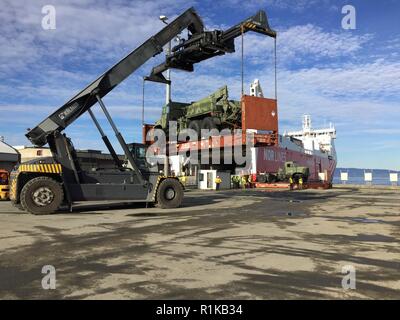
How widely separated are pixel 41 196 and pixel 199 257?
7.17 m

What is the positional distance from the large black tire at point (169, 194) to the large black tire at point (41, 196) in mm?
3312

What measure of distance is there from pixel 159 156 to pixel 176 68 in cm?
1516

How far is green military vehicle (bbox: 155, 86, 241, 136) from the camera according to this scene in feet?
86.8

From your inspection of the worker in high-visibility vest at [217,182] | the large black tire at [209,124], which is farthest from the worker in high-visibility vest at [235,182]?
the large black tire at [209,124]

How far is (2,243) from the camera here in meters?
7.10

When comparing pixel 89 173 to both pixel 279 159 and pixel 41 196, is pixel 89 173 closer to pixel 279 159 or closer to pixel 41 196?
pixel 41 196

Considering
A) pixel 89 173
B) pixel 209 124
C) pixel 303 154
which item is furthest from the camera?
pixel 303 154

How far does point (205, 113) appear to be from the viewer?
27.9 meters

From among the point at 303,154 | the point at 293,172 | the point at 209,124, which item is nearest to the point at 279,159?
the point at 293,172

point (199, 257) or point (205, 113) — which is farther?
point (205, 113)

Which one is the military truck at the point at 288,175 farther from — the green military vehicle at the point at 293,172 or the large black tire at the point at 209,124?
the large black tire at the point at 209,124

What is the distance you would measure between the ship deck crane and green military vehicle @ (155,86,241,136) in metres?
11.8

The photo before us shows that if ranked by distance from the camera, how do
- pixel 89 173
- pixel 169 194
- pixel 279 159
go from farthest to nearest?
pixel 279 159 → pixel 169 194 → pixel 89 173

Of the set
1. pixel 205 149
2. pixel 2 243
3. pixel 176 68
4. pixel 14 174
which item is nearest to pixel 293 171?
pixel 205 149
